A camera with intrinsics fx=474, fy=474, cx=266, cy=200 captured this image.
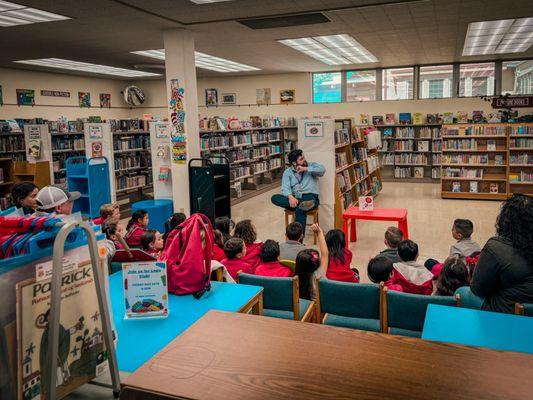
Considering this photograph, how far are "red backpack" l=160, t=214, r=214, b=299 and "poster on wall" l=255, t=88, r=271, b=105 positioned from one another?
13.1 m

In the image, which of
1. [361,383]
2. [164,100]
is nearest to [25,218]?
[361,383]

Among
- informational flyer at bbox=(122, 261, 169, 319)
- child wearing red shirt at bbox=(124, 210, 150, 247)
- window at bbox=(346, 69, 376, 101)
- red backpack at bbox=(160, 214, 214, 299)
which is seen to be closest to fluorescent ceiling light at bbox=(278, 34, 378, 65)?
window at bbox=(346, 69, 376, 101)

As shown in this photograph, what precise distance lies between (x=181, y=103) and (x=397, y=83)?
8897mm

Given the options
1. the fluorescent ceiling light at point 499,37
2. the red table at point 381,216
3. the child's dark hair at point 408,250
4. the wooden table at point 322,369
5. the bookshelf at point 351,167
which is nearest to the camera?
the wooden table at point 322,369

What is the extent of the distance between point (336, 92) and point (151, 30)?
27.4 feet

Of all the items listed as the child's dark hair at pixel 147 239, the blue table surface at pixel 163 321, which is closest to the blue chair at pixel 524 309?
the blue table surface at pixel 163 321

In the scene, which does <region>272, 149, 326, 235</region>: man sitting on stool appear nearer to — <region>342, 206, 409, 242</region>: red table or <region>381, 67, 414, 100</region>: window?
<region>342, 206, 409, 242</region>: red table

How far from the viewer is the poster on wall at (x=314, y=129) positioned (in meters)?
7.34

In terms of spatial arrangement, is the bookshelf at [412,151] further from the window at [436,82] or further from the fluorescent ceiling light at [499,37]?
the fluorescent ceiling light at [499,37]

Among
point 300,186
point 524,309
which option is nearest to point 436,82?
point 300,186

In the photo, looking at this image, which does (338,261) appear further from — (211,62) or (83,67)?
(83,67)

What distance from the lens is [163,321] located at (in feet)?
8.00

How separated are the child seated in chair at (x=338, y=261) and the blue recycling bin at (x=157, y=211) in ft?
13.6

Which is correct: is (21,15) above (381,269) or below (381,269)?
above
